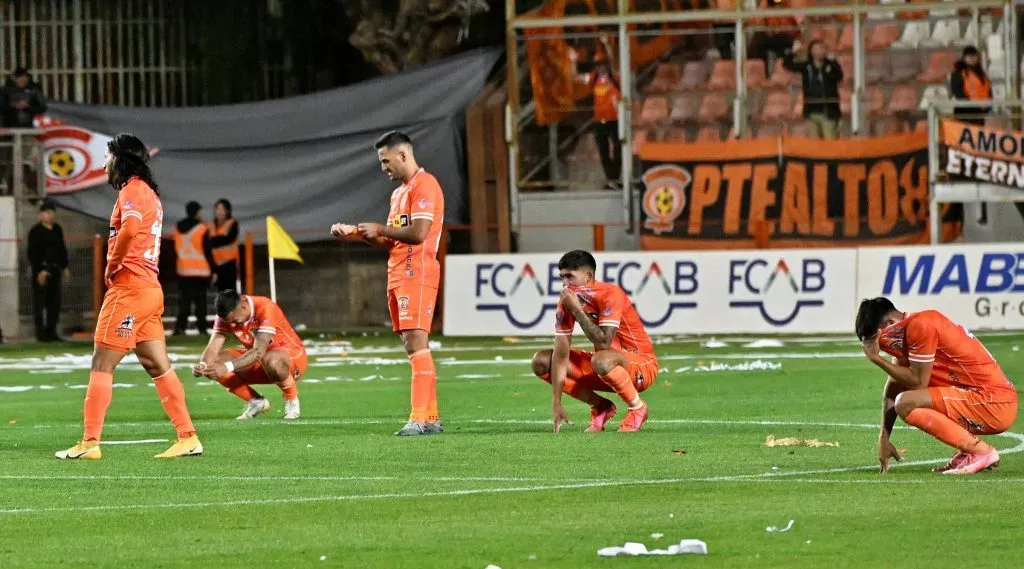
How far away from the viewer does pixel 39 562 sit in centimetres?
776

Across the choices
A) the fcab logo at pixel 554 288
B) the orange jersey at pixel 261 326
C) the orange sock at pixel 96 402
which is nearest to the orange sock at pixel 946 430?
the orange sock at pixel 96 402

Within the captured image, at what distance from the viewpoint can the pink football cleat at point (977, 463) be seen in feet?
32.9

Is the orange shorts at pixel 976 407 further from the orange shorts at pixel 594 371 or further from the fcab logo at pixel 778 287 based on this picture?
the fcab logo at pixel 778 287

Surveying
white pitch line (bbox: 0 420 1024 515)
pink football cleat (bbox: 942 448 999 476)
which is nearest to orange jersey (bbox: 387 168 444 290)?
white pitch line (bbox: 0 420 1024 515)

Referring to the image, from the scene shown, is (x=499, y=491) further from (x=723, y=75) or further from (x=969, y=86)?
(x=723, y=75)

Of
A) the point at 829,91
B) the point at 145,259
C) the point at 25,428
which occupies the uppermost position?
the point at 829,91

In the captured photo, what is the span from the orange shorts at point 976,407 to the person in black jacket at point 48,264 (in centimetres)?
2010

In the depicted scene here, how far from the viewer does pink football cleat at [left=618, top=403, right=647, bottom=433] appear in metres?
13.0

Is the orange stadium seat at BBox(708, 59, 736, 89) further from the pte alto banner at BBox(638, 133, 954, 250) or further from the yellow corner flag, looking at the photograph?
the yellow corner flag

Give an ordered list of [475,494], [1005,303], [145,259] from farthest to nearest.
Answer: [1005,303]
[145,259]
[475,494]

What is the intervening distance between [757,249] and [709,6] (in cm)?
537

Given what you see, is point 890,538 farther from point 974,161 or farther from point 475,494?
point 974,161

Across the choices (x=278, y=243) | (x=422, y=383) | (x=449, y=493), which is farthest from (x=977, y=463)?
(x=278, y=243)

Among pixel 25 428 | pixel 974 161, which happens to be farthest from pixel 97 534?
pixel 974 161
